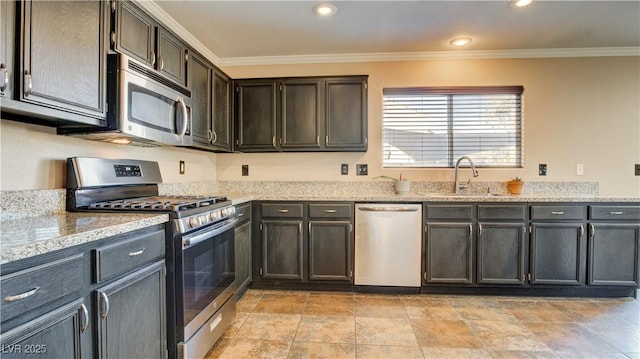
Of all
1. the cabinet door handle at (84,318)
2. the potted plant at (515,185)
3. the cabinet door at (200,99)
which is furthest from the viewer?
the potted plant at (515,185)

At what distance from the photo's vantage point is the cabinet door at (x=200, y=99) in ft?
7.89

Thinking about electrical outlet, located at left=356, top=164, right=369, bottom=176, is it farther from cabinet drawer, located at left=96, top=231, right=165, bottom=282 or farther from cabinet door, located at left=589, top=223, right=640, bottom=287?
cabinet drawer, located at left=96, top=231, right=165, bottom=282

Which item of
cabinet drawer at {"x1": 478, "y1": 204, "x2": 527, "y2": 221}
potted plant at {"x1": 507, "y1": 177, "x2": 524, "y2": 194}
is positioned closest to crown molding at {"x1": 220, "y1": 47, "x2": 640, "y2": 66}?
potted plant at {"x1": 507, "y1": 177, "x2": 524, "y2": 194}

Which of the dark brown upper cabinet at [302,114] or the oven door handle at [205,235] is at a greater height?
the dark brown upper cabinet at [302,114]

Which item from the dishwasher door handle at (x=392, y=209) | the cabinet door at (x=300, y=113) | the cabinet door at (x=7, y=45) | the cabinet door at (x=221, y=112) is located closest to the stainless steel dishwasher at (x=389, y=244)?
the dishwasher door handle at (x=392, y=209)

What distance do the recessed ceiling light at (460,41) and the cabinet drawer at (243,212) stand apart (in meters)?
2.53

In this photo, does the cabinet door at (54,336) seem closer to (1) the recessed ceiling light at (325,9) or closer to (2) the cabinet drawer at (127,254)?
(2) the cabinet drawer at (127,254)

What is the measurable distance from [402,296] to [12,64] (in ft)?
9.70

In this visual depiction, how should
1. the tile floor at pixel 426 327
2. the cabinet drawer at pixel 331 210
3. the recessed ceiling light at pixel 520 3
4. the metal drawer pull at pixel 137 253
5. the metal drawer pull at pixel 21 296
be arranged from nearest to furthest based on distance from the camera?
1. the metal drawer pull at pixel 21 296
2. the metal drawer pull at pixel 137 253
3. the tile floor at pixel 426 327
4. the recessed ceiling light at pixel 520 3
5. the cabinet drawer at pixel 331 210

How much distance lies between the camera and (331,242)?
2809 millimetres

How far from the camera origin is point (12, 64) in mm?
1157

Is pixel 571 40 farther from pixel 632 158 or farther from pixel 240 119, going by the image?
pixel 240 119

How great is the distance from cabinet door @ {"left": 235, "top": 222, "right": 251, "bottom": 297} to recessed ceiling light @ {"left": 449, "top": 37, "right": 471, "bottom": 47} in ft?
8.67

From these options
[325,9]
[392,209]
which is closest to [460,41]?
[325,9]
